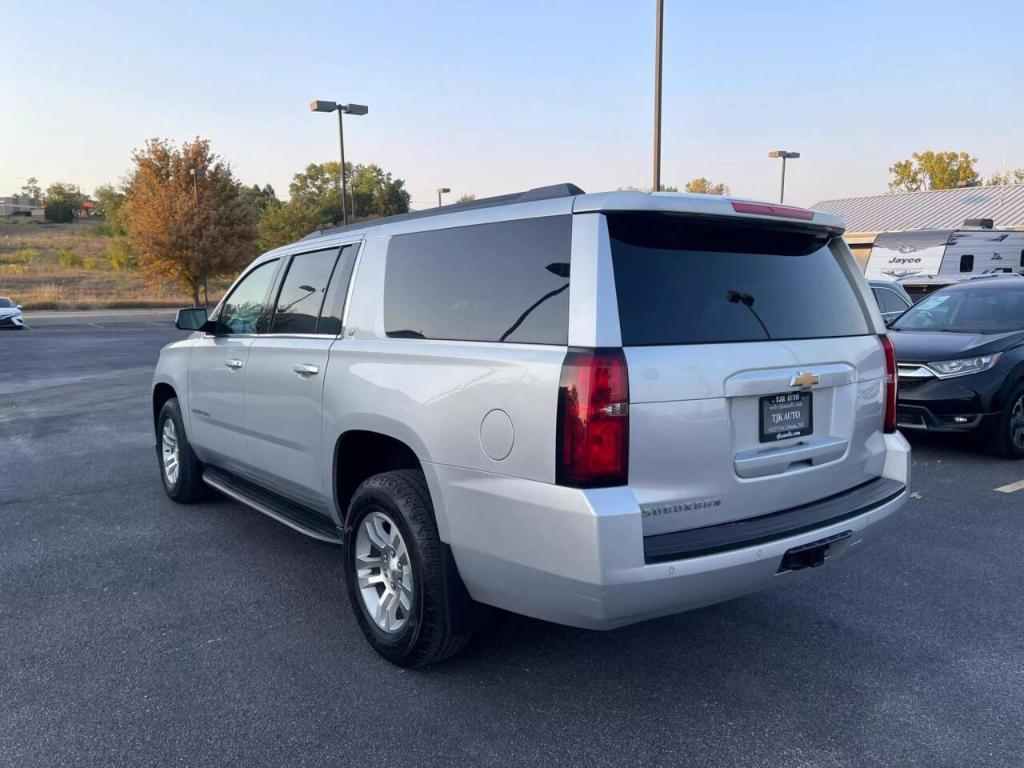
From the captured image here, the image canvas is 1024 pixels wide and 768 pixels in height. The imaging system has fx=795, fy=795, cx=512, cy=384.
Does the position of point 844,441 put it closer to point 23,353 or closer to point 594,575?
point 594,575

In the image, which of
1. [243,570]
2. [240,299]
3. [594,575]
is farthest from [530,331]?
[240,299]

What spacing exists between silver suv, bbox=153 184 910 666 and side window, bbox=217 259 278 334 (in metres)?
0.99

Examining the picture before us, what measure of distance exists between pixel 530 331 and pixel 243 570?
2.72 meters

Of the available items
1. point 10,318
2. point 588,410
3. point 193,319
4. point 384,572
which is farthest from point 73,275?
point 588,410

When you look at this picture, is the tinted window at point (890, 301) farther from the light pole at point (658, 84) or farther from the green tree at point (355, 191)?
the green tree at point (355, 191)

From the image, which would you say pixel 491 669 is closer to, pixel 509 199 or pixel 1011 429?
pixel 509 199

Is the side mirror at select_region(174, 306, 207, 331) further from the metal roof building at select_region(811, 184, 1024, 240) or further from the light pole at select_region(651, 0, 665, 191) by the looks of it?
the metal roof building at select_region(811, 184, 1024, 240)

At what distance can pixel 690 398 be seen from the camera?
9.16ft

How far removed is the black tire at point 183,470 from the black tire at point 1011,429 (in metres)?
6.79

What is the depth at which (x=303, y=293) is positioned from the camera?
4473 millimetres

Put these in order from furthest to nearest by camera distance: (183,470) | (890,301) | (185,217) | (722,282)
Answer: (185,217), (890,301), (183,470), (722,282)

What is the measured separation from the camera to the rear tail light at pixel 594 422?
8.70ft

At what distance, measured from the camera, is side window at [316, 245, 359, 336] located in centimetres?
404

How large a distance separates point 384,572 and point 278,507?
1.17m
